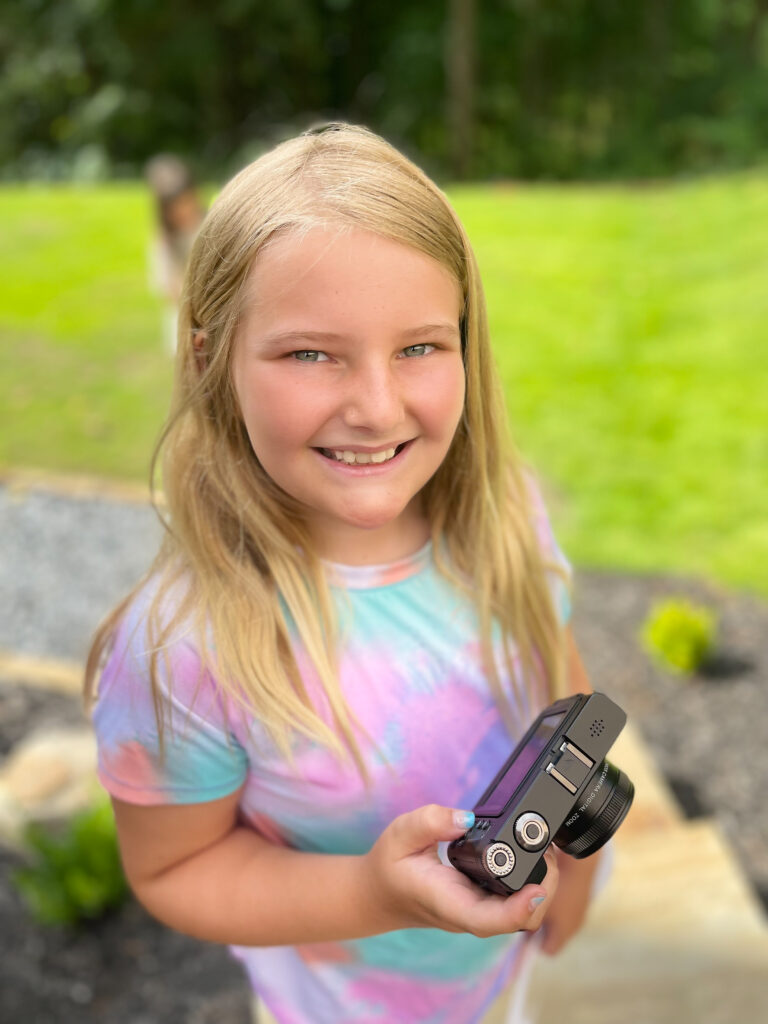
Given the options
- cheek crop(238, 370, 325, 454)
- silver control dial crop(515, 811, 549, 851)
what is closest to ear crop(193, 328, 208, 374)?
cheek crop(238, 370, 325, 454)

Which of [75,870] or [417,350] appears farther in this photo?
[75,870]

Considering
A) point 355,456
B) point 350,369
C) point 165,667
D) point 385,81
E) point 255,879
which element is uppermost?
point 350,369

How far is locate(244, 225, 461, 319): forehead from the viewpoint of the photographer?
3.17 feet

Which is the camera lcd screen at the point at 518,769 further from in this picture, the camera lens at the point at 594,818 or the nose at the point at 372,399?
the nose at the point at 372,399

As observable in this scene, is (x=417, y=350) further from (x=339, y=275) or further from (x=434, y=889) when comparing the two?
(x=434, y=889)

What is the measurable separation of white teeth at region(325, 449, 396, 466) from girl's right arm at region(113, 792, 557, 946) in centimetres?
38

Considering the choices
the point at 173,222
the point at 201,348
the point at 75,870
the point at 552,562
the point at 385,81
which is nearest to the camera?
the point at 201,348

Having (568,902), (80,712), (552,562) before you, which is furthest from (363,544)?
(80,712)

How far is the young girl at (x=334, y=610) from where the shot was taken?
3.28 ft

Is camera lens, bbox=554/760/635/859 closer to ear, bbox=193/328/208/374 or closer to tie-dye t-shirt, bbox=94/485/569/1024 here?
tie-dye t-shirt, bbox=94/485/569/1024

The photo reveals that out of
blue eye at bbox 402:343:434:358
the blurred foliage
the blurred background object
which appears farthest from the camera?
the blurred foliage

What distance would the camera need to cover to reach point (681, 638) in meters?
3.83

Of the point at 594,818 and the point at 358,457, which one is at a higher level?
the point at 358,457

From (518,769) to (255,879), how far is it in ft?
1.24
